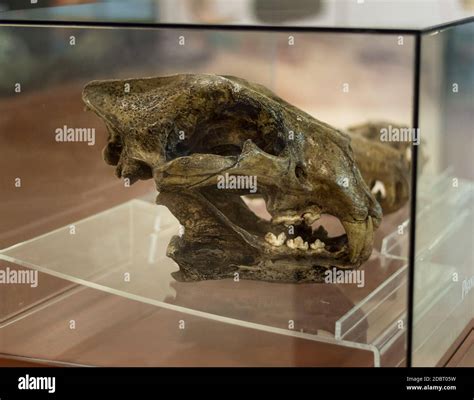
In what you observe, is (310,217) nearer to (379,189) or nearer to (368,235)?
(368,235)

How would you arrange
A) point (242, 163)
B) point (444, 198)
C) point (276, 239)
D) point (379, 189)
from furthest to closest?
point (379, 189), point (444, 198), point (276, 239), point (242, 163)

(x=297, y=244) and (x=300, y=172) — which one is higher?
(x=300, y=172)

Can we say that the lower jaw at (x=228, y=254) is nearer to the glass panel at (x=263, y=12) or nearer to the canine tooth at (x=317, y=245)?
the canine tooth at (x=317, y=245)

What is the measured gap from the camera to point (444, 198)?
2094 millimetres

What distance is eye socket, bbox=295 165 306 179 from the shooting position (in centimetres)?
180

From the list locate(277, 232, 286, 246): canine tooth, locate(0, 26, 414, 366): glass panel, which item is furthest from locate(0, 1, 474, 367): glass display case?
locate(277, 232, 286, 246): canine tooth

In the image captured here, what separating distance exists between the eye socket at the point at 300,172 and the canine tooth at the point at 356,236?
13 centimetres

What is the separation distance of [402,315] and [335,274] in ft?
0.60

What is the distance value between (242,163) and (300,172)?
13cm

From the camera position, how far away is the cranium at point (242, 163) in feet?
5.83

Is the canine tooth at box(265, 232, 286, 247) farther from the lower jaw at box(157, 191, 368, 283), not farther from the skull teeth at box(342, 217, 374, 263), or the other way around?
the skull teeth at box(342, 217, 374, 263)

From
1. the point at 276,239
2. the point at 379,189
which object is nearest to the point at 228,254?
the point at 276,239

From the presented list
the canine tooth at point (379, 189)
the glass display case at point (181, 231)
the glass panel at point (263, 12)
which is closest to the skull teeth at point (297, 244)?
the glass display case at point (181, 231)
